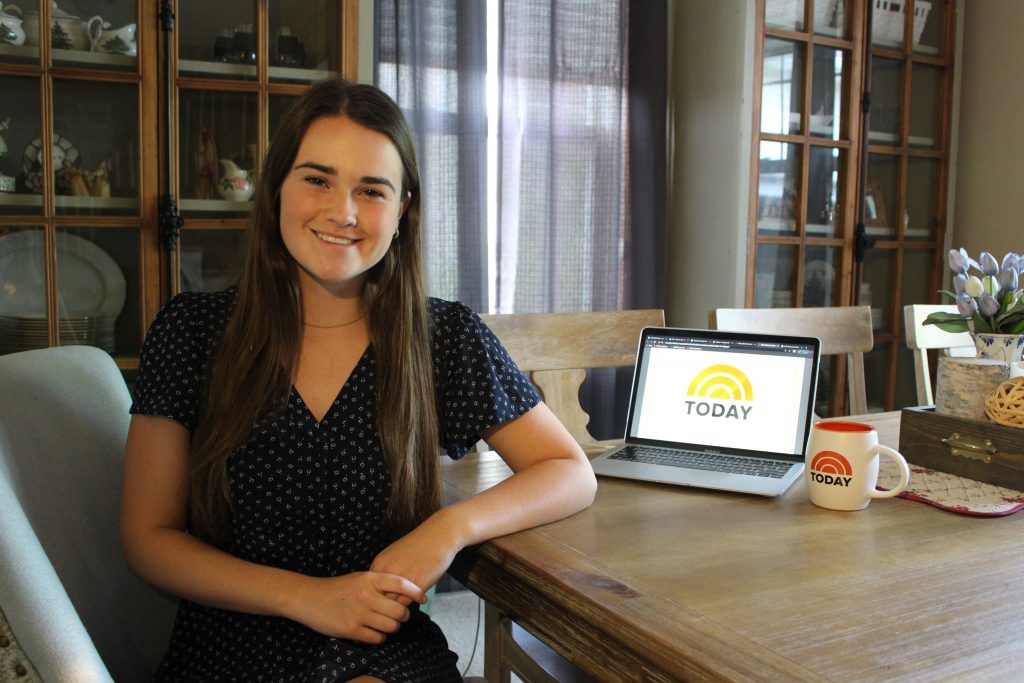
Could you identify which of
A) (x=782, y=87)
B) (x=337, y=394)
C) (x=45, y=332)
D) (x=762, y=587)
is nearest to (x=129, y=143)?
(x=45, y=332)

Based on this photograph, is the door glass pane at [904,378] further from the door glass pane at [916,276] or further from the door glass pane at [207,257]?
the door glass pane at [207,257]

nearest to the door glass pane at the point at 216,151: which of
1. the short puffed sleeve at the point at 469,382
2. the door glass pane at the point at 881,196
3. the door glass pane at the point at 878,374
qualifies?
the short puffed sleeve at the point at 469,382

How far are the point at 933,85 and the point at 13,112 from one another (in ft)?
10.0

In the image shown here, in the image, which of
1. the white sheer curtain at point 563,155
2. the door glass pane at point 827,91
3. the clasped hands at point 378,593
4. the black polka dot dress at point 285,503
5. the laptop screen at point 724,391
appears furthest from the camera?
the door glass pane at point 827,91

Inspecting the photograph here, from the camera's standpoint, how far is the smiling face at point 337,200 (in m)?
1.14

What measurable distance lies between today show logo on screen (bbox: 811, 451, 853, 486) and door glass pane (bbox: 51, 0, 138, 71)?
1742 mm

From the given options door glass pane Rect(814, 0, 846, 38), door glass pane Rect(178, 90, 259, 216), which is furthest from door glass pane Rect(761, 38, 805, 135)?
door glass pane Rect(178, 90, 259, 216)

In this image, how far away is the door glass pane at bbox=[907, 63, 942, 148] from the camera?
10.7 ft

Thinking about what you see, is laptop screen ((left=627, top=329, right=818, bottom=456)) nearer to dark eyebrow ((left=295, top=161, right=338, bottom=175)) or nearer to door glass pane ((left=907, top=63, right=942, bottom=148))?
dark eyebrow ((left=295, top=161, right=338, bottom=175))

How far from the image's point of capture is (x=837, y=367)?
3139 millimetres

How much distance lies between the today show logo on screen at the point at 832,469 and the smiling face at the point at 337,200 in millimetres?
628

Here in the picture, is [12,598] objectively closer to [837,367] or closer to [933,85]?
[837,367]

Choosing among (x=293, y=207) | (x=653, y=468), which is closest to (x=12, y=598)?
(x=293, y=207)

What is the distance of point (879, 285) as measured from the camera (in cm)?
324
